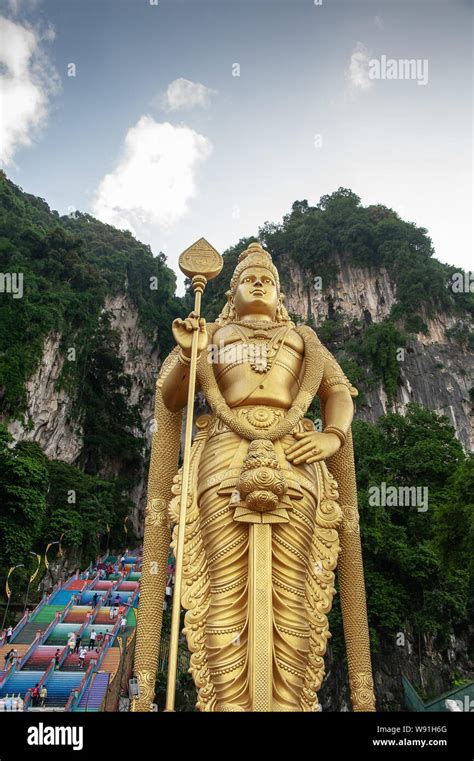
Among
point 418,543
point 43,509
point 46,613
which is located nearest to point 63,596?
point 46,613

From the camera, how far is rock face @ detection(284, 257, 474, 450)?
958 inches

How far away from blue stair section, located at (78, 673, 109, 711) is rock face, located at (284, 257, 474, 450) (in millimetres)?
16822

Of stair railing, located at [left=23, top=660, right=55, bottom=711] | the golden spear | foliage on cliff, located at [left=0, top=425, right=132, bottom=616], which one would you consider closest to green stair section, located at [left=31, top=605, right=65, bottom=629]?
foliage on cliff, located at [left=0, top=425, right=132, bottom=616]

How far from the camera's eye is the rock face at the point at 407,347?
24.3 meters

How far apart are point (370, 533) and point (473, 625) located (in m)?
3.26

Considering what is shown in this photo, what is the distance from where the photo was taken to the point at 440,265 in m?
29.2

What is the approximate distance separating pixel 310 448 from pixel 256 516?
67cm

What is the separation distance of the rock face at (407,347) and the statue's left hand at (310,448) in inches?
784

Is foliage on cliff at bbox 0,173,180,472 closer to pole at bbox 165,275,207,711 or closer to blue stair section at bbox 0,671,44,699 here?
blue stair section at bbox 0,671,44,699

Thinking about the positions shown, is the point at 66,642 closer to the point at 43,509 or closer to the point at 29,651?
the point at 29,651

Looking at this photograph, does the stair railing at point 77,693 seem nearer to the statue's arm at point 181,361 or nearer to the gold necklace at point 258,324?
the statue's arm at point 181,361

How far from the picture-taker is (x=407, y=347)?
85.8 feet

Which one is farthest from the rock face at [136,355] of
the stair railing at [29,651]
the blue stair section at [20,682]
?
the blue stair section at [20,682]
